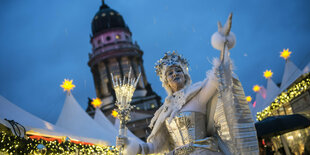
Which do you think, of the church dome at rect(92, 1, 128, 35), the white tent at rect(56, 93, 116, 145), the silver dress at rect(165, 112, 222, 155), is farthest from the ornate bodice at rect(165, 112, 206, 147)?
the church dome at rect(92, 1, 128, 35)

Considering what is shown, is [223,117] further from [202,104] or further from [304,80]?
[304,80]

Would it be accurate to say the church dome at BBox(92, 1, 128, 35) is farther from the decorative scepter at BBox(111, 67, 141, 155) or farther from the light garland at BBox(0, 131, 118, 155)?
the decorative scepter at BBox(111, 67, 141, 155)

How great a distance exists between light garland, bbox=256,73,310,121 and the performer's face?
10.0 metres

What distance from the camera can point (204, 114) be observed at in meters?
2.83

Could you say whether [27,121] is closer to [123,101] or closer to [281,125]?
[123,101]

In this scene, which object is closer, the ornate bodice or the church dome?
the ornate bodice

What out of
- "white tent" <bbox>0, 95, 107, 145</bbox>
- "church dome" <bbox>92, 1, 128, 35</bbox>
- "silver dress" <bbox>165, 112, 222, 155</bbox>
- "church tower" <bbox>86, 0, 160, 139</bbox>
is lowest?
"silver dress" <bbox>165, 112, 222, 155</bbox>

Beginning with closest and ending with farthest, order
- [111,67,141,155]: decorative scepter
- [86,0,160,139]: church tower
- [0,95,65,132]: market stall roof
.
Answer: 1. [111,67,141,155]: decorative scepter
2. [0,95,65,132]: market stall roof
3. [86,0,160,139]: church tower

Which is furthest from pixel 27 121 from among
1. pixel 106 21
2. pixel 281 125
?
pixel 106 21

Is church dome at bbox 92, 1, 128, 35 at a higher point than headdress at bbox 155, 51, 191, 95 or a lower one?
higher

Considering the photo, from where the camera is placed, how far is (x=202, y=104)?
2811 mm

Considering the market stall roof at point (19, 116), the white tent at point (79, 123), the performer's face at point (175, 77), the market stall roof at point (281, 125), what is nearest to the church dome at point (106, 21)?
the white tent at point (79, 123)

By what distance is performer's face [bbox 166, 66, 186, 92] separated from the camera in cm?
305

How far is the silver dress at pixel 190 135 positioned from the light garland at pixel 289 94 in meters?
10.2
